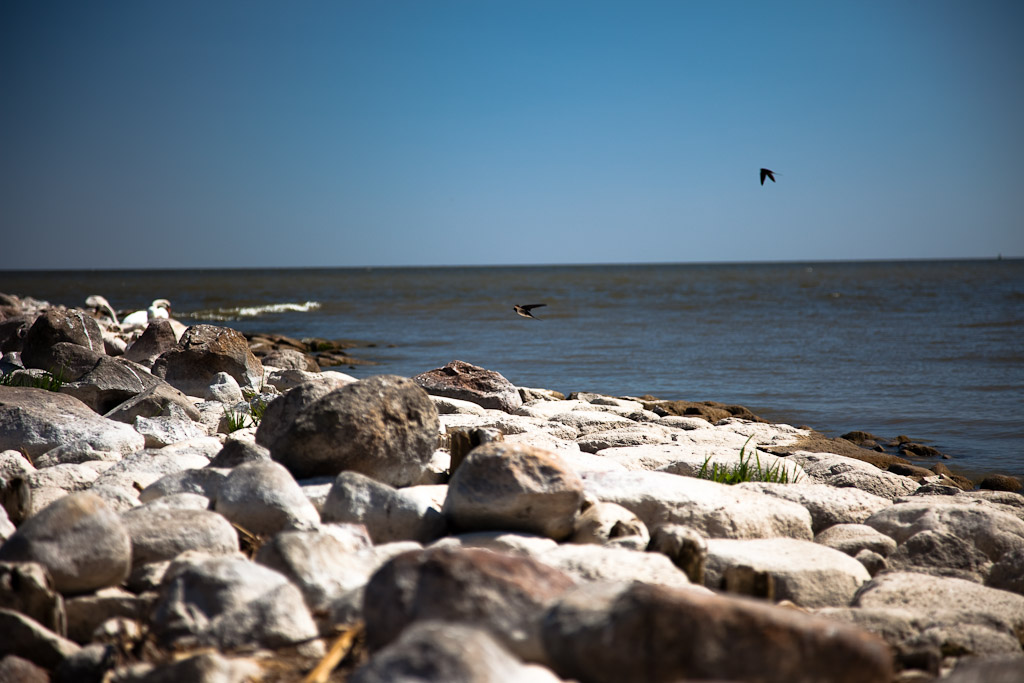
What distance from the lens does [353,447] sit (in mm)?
3811

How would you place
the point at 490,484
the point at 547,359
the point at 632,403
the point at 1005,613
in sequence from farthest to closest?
the point at 547,359 < the point at 632,403 < the point at 490,484 < the point at 1005,613

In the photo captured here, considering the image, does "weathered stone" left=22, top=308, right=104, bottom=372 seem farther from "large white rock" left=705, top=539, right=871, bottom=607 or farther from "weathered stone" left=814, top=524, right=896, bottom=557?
"weathered stone" left=814, top=524, right=896, bottom=557

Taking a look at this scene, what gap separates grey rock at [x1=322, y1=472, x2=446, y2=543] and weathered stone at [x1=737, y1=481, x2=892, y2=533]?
1.96m

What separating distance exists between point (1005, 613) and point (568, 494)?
5.80 feet

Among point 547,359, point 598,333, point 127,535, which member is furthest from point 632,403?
point 598,333

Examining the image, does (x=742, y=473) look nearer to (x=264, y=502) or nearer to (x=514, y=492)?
(x=514, y=492)

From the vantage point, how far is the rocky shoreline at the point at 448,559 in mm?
2100

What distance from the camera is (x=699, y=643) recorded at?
80.2 inches

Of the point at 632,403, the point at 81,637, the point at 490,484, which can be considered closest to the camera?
the point at 81,637

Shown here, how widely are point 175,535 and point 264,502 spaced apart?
38 centimetres

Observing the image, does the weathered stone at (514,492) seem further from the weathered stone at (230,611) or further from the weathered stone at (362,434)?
the weathered stone at (230,611)

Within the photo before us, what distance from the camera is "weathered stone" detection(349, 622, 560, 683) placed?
177cm

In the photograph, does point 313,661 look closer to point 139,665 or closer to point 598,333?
point 139,665

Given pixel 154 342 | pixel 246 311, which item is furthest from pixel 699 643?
pixel 246 311
